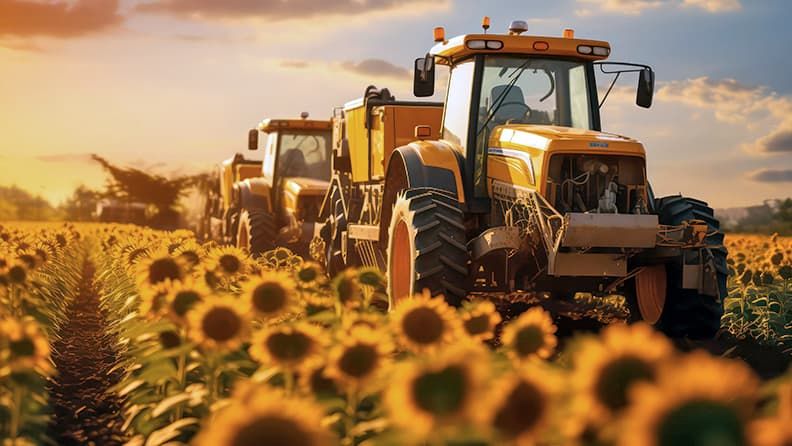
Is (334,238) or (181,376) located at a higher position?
(334,238)

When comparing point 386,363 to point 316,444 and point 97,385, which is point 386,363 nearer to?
point 316,444

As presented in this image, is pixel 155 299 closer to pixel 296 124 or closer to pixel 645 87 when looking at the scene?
pixel 645 87

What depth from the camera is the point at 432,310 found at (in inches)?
176

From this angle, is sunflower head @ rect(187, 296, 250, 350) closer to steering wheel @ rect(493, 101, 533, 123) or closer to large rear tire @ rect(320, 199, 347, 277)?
steering wheel @ rect(493, 101, 533, 123)

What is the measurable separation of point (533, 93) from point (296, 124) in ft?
36.3

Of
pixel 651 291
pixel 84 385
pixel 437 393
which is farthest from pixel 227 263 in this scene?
pixel 651 291

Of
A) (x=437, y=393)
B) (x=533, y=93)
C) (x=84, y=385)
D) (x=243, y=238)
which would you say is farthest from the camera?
(x=243, y=238)

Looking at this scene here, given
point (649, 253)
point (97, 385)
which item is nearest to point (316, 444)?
point (97, 385)

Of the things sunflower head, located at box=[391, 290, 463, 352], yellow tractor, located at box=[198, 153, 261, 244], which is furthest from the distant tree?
sunflower head, located at box=[391, 290, 463, 352]

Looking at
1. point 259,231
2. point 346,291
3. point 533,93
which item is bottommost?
point 259,231

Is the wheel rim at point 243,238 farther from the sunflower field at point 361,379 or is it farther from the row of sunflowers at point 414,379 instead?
the row of sunflowers at point 414,379

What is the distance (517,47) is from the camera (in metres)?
11.0

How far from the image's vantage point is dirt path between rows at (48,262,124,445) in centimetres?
703

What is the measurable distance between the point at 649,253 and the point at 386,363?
655 cm
